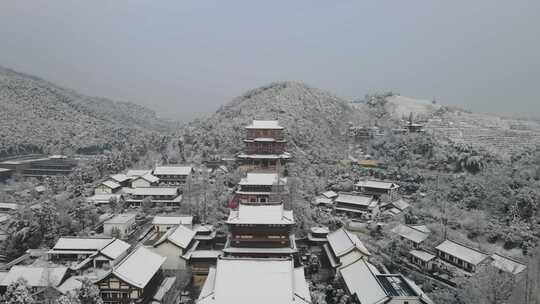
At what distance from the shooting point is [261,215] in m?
24.1

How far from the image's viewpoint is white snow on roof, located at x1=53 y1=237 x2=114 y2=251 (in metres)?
26.2

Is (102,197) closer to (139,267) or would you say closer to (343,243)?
(139,267)

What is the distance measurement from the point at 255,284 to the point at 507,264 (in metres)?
17.7

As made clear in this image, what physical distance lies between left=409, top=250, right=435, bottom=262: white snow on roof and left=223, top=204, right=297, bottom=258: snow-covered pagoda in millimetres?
9634

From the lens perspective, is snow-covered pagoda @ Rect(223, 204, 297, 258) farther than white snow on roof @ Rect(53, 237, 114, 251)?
No

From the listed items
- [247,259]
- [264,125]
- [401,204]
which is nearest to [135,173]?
[264,125]

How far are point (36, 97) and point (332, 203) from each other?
94.0m

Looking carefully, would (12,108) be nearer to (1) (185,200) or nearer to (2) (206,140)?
(2) (206,140)

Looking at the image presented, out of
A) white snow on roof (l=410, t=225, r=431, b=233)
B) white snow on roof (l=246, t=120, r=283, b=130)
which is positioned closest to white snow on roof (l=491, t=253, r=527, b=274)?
white snow on roof (l=410, t=225, r=431, b=233)

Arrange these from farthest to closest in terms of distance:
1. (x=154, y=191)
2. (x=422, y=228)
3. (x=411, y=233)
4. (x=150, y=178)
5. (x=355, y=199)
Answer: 1. (x=150, y=178)
2. (x=154, y=191)
3. (x=355, y=199)
4. (x=422, y=228)
5. (x=411, y=233)

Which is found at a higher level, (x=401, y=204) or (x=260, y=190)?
(x=260, y=190)

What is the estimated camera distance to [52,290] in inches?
830

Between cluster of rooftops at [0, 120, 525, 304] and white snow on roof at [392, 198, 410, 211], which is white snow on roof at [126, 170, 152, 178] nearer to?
cluster of rooftops at [0, 120, 525, 304]

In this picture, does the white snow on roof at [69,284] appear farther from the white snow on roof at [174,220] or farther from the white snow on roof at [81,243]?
the white snow on roof at [174,220]
